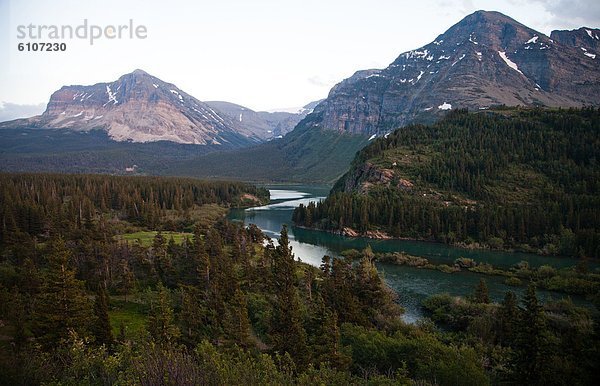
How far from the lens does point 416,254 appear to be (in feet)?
334

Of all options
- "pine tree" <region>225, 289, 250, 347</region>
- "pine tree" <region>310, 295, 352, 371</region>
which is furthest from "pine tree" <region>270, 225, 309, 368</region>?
"pine tree" <region>225, 289, 250, 347</region>

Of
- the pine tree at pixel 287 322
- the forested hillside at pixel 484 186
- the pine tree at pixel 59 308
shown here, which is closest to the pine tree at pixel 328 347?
the pine tree at pixel 287 322

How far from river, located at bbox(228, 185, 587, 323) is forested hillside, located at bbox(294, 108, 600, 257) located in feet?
22.1

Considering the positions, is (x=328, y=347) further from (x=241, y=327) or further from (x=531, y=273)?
(x=531, y=273)

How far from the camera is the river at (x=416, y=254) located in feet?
224

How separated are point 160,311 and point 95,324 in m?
6.83

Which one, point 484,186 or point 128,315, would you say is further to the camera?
point 484,186

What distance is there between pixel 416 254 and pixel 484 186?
58.5 metres

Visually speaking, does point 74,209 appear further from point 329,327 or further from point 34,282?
point 329,327

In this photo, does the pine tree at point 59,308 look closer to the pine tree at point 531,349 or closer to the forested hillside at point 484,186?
the pine tree at point 531,349

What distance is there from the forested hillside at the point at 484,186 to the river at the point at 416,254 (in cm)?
673

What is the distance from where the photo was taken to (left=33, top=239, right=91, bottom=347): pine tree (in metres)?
36.9

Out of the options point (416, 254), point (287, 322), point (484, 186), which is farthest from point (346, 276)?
point (484, 186)

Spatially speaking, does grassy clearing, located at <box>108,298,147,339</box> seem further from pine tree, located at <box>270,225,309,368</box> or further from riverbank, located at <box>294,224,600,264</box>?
riverbank, located at <box>294,224,600,264</box>
